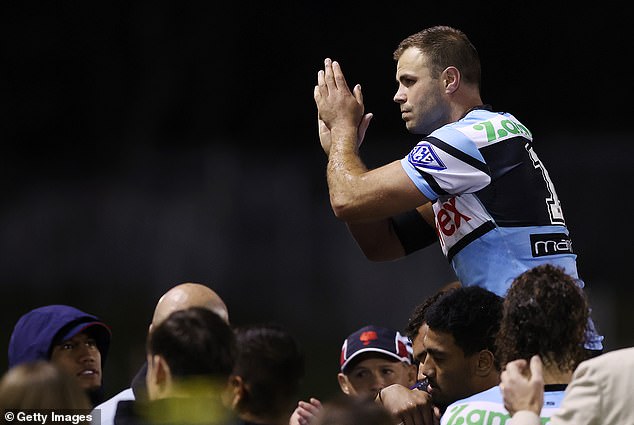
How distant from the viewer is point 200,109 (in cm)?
1509

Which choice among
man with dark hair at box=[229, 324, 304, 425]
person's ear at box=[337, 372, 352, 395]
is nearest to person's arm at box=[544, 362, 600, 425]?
man with dark hair at box=[229, 324, 304, 425]

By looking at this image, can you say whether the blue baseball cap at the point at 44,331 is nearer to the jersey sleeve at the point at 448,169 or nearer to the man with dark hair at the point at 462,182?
the man with dark hair at the point at 462,182

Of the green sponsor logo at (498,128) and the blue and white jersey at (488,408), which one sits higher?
the green sponsor logo at (498,128)

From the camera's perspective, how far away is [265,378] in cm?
359

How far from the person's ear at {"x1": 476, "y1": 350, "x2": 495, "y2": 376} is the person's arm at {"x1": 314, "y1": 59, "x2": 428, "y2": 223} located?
77 centimetres

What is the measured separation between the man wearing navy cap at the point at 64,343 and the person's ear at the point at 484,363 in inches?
70.0

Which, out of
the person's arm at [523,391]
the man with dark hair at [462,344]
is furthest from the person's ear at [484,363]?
the person's arm at [523,391]

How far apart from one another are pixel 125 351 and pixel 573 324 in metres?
9.76

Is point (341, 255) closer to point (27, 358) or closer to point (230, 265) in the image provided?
point (230, 265)

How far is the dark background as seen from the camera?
1316 cm

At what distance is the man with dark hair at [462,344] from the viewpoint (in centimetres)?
399

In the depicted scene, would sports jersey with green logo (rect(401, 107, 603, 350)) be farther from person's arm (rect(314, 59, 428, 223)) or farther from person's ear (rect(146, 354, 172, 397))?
person's ear (rect(146, 354, 172, 397))

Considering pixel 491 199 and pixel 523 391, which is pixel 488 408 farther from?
pixel 491 199

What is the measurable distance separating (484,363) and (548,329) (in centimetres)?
53
